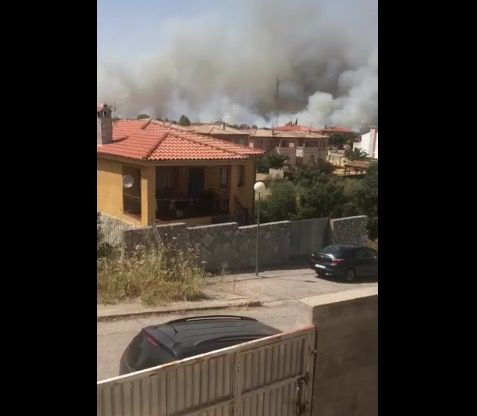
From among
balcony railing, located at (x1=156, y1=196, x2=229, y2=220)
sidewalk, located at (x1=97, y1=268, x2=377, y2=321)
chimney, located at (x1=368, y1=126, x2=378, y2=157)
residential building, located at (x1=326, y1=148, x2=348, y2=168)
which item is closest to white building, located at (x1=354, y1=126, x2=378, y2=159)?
chimney, located at (x1=368, y1=126, x2=378, y2=157)

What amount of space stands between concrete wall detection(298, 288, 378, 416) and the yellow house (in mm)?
1125

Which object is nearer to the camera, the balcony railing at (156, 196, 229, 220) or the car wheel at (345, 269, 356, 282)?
the balcony railing at (156, 196, 229, 220)

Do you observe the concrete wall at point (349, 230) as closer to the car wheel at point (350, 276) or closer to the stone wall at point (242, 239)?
the stone wall at point (242, 239)

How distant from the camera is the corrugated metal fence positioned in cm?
354

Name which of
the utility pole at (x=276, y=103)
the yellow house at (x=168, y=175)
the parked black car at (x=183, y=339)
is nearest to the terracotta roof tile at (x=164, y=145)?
the yellow house at (x=168, y=175)

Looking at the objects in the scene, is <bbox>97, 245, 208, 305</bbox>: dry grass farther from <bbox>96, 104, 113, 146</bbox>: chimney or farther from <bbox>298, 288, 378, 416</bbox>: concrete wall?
<bbox>298, 288, 378, 416</bbox>: concrete wall

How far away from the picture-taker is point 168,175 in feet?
10.4

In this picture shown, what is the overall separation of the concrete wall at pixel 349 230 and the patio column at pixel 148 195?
134 cm

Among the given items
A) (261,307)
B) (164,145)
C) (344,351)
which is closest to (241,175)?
(164,145)
